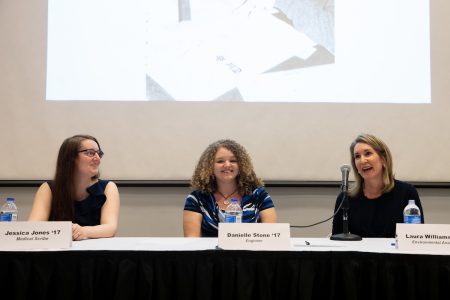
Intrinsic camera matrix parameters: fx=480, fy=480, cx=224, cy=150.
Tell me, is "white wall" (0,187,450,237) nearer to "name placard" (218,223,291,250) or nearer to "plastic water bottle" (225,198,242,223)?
"plastic water bottle" (225,198,242,223)

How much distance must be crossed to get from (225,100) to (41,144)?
4.20 feet

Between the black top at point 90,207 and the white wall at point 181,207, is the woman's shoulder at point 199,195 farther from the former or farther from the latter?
the white wall at point 181,207

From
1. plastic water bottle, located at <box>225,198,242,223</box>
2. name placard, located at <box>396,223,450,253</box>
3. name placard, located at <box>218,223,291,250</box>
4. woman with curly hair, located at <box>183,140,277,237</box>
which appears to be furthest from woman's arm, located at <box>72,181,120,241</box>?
name placard, located at <box>396,223,450,253</box>

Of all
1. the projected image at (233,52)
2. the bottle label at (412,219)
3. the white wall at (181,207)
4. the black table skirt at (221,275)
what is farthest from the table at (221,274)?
the projected image at (233,52)

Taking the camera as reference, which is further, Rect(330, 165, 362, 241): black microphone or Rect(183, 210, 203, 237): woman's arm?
Rect(183, 210, 203, 237): woman's arm

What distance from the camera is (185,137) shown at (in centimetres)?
326

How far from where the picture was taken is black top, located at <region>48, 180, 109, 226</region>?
249 centimetres

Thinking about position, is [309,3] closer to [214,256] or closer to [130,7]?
[130,7]

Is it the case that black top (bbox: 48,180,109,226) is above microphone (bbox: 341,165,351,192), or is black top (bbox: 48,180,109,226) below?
below

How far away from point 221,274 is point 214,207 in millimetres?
902

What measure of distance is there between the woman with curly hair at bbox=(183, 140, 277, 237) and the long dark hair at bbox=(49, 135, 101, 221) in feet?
1.98

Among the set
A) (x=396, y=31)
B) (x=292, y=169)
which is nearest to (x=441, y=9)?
(x=396, y=31)

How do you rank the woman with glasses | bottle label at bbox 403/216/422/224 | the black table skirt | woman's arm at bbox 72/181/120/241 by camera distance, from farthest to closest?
the woman with glasses
bottle label at bbox 403/216/422/224
woman's arm at bbox 72/181/120/241
the black table skirt

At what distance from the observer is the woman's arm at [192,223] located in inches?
100
